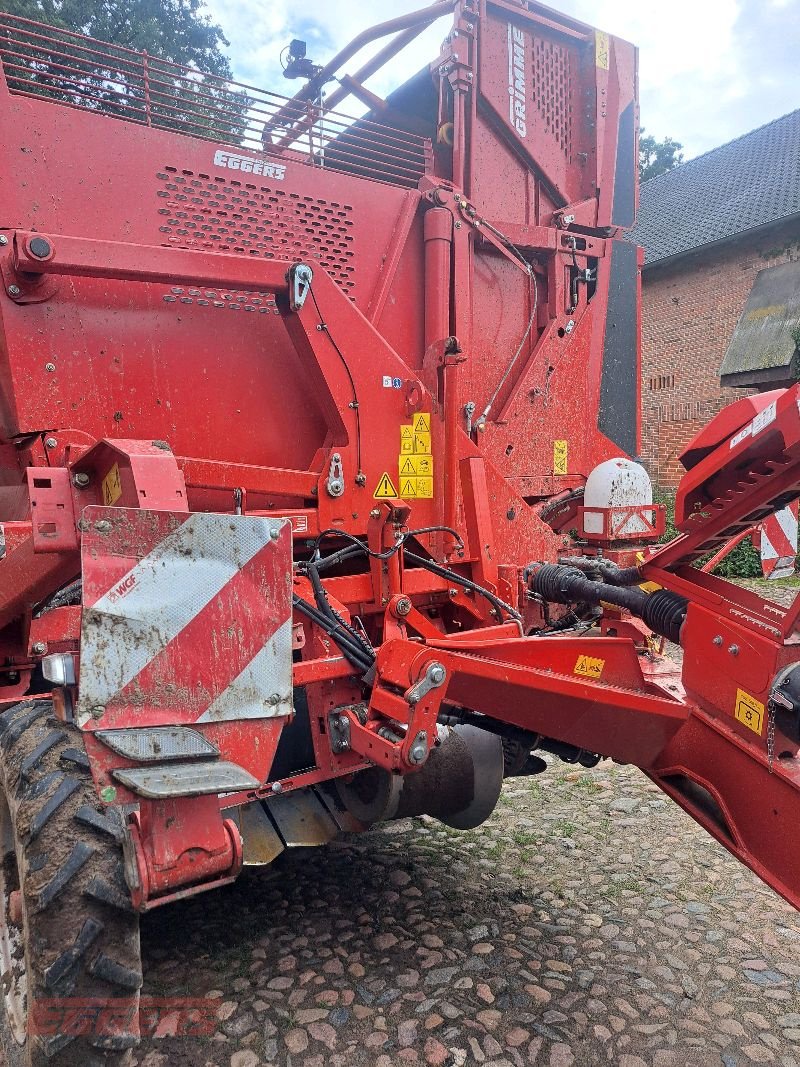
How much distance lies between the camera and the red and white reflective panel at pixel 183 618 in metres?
1.65

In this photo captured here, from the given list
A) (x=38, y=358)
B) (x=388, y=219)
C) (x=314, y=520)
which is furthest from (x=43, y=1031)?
(x=388, y=219)

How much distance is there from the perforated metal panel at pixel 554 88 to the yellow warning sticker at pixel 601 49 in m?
0.13

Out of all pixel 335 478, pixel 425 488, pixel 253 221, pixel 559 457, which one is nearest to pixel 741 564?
pixel 559 457

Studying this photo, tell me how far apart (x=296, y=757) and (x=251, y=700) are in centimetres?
112

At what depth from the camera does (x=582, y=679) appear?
2.47 metres

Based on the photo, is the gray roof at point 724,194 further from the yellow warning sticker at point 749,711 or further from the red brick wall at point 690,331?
the yellow warning sticker at point 749,711

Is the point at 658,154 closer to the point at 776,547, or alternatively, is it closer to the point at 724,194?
the point at 724,194

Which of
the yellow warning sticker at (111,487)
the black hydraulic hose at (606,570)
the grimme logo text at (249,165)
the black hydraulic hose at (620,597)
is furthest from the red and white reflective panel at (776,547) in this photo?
the yellow warning sticker at (111,487)

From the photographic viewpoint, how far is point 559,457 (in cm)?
382

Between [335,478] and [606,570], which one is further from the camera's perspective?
[606,570]

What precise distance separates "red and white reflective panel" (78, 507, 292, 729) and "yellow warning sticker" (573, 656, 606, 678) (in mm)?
1028

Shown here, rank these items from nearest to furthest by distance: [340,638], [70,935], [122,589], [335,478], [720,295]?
[122,589], [70,935], [340,638], [335,478], [720,295]

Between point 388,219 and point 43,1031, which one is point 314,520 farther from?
point 43,1031

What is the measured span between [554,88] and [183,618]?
3.38 meters
